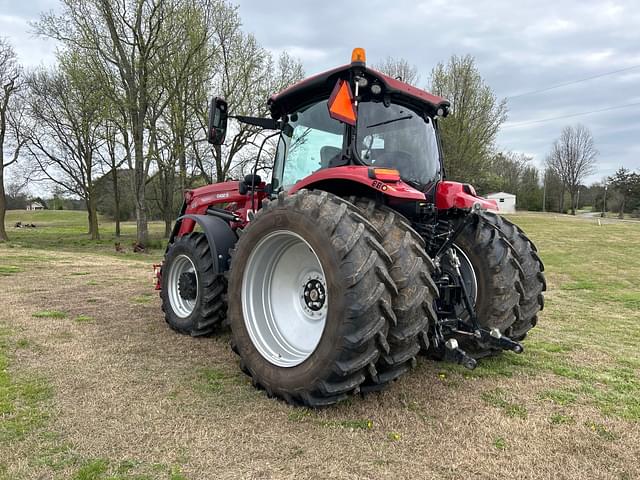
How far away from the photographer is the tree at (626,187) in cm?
5060

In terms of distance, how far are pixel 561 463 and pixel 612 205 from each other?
2619 inches

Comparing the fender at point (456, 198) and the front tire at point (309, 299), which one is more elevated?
the fender at point (456, 198)

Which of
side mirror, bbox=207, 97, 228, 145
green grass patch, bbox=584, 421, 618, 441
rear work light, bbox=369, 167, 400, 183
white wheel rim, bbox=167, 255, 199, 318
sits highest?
side mirror, bbox=207, 97, 228, 145

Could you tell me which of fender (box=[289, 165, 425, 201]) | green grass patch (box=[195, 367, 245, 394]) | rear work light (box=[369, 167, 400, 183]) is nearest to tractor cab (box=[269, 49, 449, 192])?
fender (box=[289, 165, 425, 201])

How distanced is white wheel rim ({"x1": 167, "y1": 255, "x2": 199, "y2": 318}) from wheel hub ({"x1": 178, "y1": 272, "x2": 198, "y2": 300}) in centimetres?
11

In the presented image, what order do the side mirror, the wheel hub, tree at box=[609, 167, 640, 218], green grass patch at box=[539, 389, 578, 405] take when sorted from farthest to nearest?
tree at box=[609, 167, 640, 218] → the wheel hub → the side mirror → green grass patch at box=[539, 389, 578, 405]

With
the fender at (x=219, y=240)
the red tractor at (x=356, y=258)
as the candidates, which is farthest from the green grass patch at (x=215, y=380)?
the fender at (x=219, y=240)

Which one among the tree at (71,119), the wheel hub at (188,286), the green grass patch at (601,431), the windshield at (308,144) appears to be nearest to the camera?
the green grass patch at (601,431)

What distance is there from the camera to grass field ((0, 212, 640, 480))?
2367 mm

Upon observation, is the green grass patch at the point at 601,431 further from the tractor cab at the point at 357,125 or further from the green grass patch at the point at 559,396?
the tractor cab at the point at 357,125

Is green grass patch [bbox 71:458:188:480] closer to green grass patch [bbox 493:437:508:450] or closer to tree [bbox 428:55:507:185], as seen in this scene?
green grass patch [bbox 493:437:508:450]

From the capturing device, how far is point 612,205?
57.6 metres

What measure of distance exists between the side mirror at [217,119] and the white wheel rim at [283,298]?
1690mm

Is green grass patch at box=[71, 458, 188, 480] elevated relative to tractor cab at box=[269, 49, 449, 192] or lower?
lower
